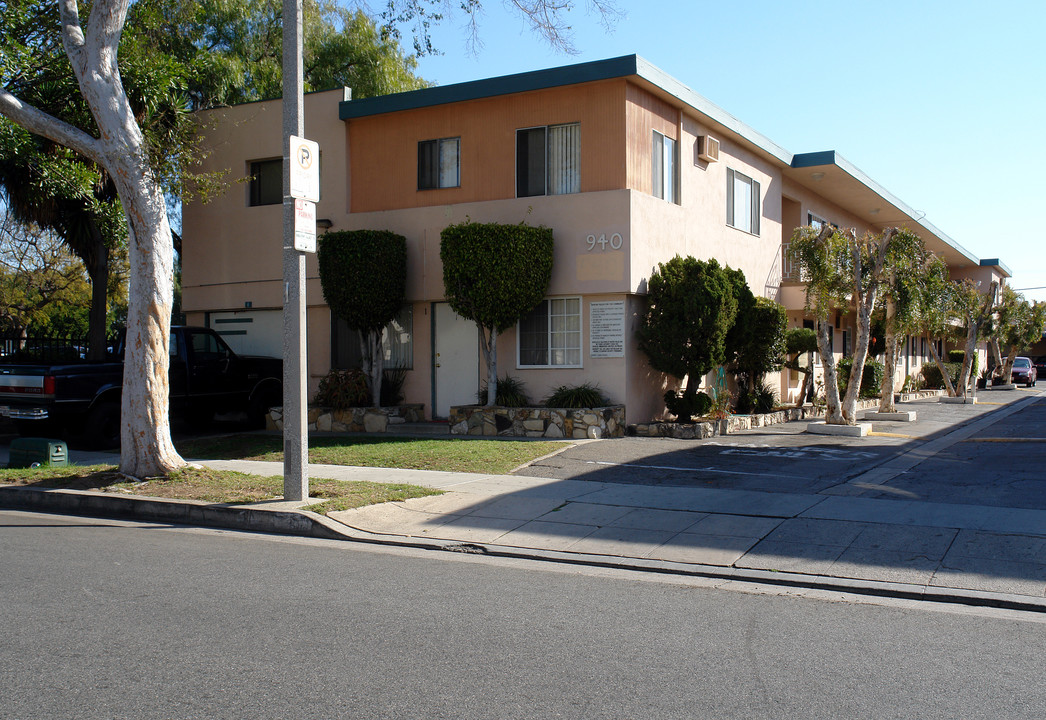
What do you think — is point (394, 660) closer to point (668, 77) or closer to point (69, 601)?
point (69, 601)

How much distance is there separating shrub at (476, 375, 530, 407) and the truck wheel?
253 inches

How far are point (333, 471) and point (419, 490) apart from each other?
6.97ft

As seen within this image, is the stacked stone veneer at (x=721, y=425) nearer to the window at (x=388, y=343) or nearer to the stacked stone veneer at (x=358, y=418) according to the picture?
the stacked stone veneer at (x=358, y=418)

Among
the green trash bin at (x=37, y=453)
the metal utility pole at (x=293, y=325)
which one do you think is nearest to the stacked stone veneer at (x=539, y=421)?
the metal utility pole at (x=293, y=325)

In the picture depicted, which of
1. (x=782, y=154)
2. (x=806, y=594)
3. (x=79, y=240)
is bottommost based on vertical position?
(x=806, y=594)

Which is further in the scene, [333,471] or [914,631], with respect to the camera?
[333,471]

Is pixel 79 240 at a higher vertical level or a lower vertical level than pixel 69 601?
higher

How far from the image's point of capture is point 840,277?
16703 mm

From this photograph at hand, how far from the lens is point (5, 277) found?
30.5 meters

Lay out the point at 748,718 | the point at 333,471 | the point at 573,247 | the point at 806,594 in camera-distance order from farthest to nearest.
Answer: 1. the point at 573,247
2. the point at 333,471
3. the point at 806,594
4. the point at 748,718

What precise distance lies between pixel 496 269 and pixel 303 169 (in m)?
6.01

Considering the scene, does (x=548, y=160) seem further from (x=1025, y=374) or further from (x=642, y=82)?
(x=1025, y=374)

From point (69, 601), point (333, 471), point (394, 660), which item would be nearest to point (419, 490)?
point (333, 471)

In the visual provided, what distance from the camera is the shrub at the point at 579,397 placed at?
50.5ft
